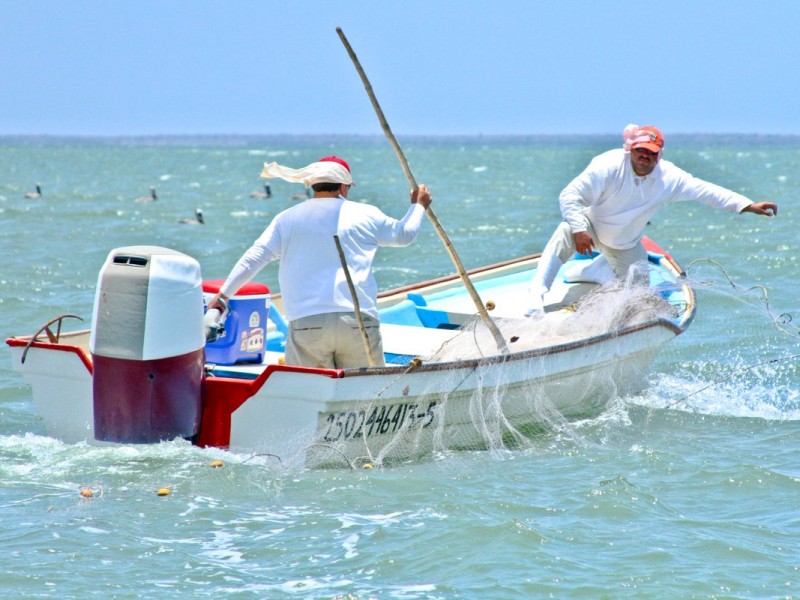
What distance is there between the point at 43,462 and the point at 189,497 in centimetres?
101

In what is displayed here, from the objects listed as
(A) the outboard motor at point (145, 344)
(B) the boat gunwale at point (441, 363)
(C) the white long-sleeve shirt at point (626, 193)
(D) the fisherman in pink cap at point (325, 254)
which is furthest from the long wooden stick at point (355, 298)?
(C) the white long-sleeve shirt at point (626, 193)

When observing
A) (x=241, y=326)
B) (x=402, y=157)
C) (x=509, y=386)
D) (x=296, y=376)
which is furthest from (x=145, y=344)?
(x=509, y=386)

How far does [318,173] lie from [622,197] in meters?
2.92

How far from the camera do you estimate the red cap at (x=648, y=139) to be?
8.59 metres

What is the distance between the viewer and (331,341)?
6977 mm

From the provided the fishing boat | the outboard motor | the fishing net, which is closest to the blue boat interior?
the fishing boat

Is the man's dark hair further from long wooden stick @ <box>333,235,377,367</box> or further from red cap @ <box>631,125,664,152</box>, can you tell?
red cap @ <box>631,125,664,152</box>

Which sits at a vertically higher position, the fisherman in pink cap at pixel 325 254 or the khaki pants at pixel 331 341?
the fisherman in pink cap at pixel 325 254

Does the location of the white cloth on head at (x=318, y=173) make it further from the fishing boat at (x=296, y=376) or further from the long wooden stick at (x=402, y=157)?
→ the fishing boat at (x=296, y=376)

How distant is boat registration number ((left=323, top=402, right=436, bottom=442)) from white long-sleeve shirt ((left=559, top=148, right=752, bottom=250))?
7.34 feet

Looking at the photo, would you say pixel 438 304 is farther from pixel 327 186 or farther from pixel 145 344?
pixel 145 344

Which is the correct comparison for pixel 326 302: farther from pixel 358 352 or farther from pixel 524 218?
pixel 524 218

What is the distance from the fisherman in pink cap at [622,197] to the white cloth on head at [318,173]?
2.38 m

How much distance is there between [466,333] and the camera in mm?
7590
